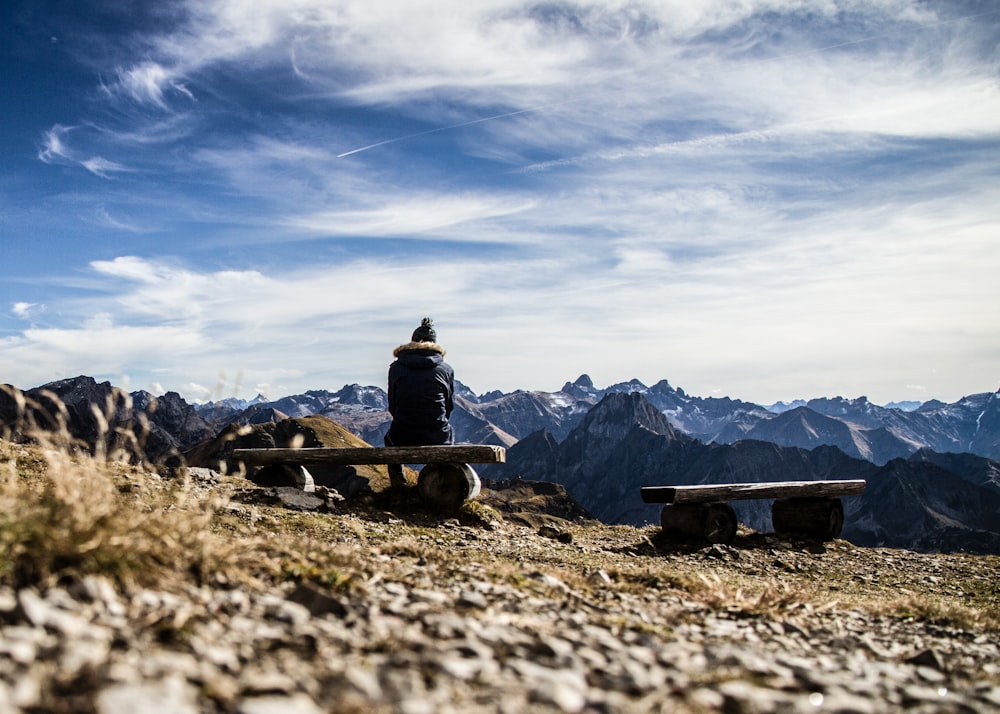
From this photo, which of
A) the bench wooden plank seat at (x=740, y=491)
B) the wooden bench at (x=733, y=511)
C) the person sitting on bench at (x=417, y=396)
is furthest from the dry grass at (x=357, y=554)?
the person sitting on bench at (x=417, y=396)

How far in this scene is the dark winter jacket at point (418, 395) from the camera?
648 inches

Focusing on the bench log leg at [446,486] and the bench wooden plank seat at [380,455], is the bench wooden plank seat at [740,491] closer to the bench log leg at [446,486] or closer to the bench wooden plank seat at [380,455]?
the bench wooden plank seat at [380,455]

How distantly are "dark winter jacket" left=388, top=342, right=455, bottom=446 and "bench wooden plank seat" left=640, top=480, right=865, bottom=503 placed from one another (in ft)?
18.1

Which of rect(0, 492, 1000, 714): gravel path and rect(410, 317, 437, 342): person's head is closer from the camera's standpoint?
rect(0, 492, 1000, 714): gravel path

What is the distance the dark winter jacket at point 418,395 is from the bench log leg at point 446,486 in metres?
1.54

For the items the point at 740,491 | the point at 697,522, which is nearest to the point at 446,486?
the point at 697,522

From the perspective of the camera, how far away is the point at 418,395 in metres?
16.5

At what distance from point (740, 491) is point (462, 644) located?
13.4 m

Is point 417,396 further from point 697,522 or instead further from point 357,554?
point 357,554

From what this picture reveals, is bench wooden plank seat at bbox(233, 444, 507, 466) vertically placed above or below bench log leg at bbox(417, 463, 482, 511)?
above

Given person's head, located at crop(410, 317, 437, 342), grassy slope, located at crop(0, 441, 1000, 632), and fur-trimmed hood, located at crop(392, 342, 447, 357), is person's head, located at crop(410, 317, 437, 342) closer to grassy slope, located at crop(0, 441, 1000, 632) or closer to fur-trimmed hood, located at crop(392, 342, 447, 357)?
fur-trimmed hood, located at crop(392, 342, 447, 357)

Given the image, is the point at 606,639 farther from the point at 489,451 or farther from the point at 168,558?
the point at 489,451

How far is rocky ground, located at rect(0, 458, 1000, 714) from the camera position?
3344 millimetres

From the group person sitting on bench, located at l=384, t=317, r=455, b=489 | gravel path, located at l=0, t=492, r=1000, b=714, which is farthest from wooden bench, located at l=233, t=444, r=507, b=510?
gravel path, located at l=0, t=492, r=1000, b=714
